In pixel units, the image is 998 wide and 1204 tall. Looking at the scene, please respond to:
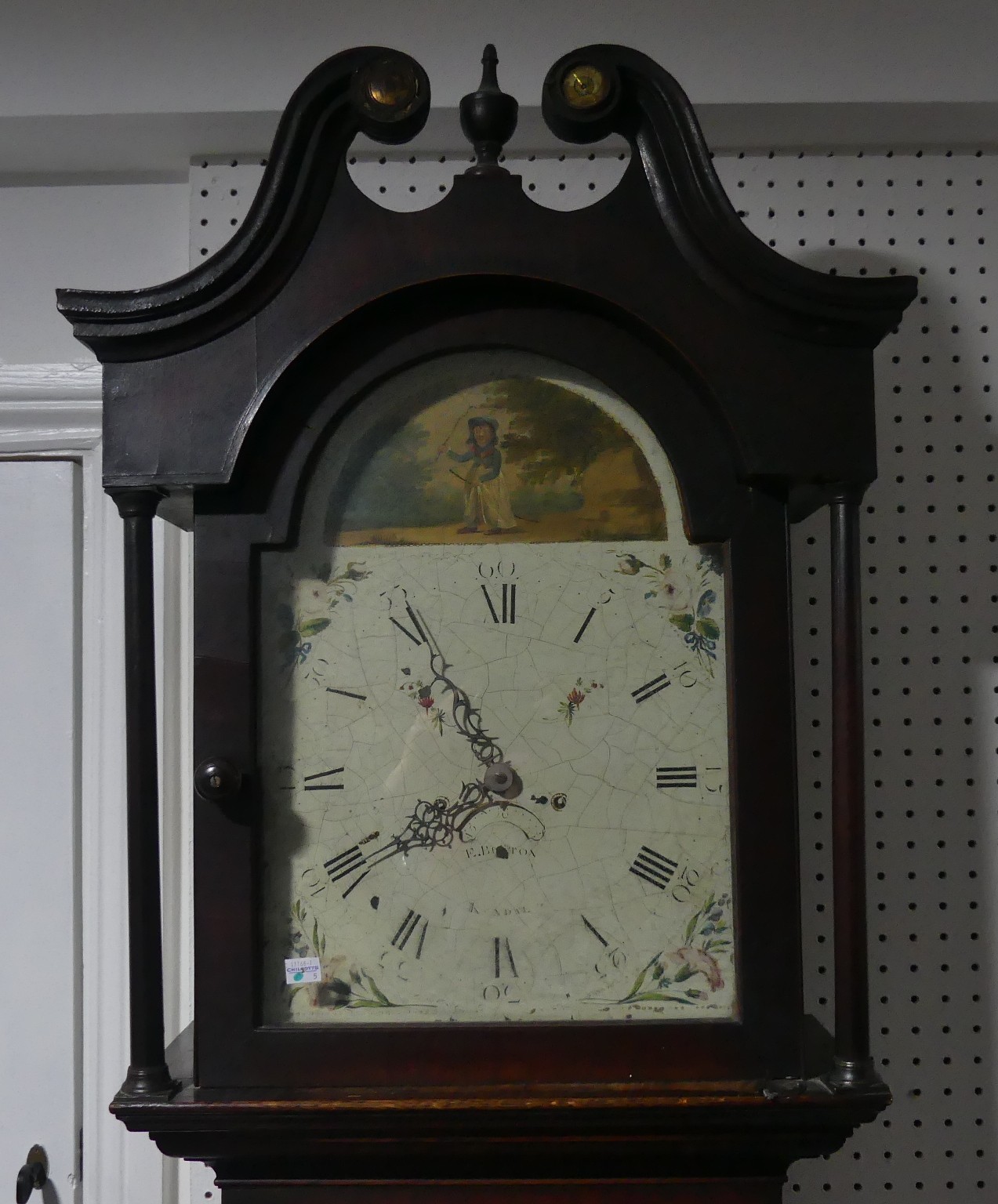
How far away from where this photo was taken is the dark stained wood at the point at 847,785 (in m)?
1.09

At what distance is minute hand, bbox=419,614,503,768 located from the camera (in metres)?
1.10

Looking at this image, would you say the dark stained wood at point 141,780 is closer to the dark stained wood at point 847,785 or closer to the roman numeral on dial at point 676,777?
the roman numeral on dial at point 676,777

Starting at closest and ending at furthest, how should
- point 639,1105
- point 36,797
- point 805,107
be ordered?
1. point 639,1105
2. point 805,107
3. point 36,797

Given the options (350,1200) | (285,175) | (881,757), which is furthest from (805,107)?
(350,1200)

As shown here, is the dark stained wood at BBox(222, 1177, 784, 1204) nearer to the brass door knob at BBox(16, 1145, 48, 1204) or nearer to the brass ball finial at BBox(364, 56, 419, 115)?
the brass door knob at BBox(16, 1145, 48, 1204)

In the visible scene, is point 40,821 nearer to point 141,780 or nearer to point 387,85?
point 141,780

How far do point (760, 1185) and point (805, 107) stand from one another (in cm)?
138

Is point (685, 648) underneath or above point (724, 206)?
underneath

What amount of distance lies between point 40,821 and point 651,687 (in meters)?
1.00

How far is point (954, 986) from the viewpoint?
1.48 meters

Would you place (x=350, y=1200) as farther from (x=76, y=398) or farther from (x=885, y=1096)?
(x=76, y=398)

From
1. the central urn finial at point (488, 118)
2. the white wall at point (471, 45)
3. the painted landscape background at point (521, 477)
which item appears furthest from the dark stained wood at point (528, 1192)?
the white wall at point (471, 45)

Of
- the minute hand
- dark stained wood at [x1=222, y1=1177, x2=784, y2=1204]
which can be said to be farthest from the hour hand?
dark stained wood at [x1=222, y1=1177, x2=784, y2=1204]

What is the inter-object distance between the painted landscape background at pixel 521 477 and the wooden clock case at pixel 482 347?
5 centimetres
